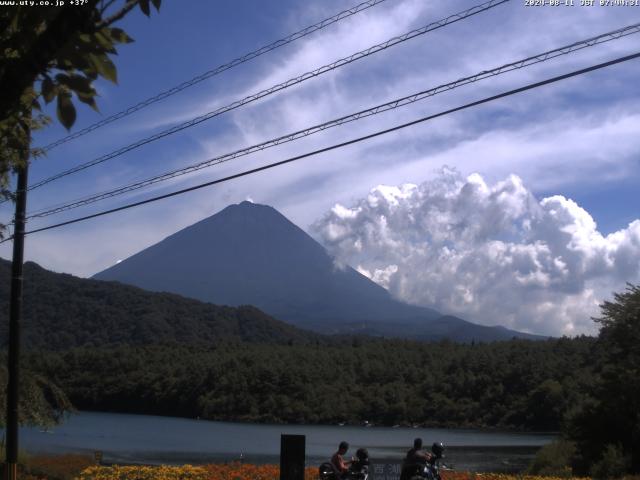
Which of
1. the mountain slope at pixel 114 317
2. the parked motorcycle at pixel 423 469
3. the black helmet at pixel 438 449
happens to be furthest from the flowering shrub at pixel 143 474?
the mountain slope at pixel 114 317

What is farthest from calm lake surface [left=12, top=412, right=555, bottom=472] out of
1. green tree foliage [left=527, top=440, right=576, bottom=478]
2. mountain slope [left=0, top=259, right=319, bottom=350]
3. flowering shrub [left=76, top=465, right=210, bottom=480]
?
mountain slope [left=0, top=259, right=319, bottom=350]

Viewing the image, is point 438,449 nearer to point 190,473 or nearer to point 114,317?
point 190,473

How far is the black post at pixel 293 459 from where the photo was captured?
537 inches

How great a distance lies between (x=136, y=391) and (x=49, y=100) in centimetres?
9195

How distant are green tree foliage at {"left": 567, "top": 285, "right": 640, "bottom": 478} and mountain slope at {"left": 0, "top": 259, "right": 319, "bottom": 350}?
9456cm

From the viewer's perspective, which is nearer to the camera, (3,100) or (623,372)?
(3,100)

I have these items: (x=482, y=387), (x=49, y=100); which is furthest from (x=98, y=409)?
(x=49, y=100)

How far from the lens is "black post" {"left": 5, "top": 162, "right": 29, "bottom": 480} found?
53.8 ft

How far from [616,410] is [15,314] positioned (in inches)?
716

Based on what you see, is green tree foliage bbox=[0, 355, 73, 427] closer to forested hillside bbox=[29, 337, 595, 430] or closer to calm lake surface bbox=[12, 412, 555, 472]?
calm lake surface bbox=[12, 412, 555, 472]

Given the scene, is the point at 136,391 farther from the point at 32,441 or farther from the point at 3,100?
the point at 3,100

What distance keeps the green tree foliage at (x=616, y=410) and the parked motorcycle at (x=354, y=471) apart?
1193 centimetres

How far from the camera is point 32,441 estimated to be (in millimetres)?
49250

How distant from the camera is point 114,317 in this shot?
493ft
